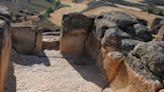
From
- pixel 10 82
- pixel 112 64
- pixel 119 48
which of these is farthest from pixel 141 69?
pixel 10 82

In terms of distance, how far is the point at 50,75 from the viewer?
1484 centimetres

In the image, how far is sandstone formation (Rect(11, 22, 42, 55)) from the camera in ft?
55.1

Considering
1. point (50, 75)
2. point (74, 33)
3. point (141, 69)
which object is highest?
point (141, 69)

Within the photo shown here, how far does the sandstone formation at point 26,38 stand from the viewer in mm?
16781

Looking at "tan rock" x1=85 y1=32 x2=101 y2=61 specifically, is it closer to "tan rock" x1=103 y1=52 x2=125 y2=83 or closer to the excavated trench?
the excavated trench

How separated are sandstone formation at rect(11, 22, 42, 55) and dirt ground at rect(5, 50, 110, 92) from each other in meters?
0.53

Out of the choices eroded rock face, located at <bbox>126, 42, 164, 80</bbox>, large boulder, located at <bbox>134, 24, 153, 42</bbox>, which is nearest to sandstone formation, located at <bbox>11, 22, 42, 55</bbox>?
large boulder, located at <bbox>134, 24, 153, 42</bbox>

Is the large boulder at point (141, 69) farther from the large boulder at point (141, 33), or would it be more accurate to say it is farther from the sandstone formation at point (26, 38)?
the sandstone formation at point (26, 38)

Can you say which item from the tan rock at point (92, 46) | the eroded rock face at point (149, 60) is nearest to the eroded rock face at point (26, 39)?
the tan rock at point (92, 46)

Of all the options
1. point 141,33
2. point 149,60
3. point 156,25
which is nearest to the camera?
point 149,60

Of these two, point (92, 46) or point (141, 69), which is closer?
point (141, 69)

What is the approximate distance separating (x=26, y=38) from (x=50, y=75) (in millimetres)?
2854

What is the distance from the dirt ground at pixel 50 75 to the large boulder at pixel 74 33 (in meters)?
0.58

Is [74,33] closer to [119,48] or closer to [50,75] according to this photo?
[50,75]
